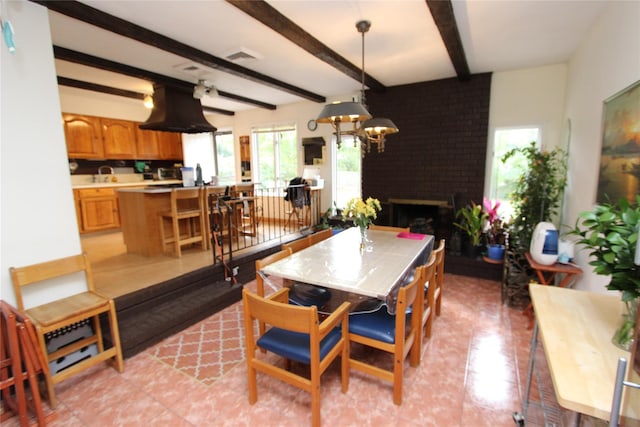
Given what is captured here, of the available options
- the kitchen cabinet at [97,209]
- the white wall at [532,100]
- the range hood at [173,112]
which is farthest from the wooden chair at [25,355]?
the white wall at [532,100]

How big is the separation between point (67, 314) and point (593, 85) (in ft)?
15.1

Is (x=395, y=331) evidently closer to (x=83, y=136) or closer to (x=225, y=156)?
(x=83, y=136)

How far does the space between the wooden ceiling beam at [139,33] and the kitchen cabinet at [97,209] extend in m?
3.63

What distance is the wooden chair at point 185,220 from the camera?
12.4 feet

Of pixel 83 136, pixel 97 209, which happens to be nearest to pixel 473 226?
pixel 97 209

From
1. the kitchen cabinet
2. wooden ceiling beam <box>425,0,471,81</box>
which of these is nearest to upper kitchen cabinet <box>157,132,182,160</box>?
the kitchen cabinet

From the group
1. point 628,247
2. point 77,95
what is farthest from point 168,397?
point 77,95

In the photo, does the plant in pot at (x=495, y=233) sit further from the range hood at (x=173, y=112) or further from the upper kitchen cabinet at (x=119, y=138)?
the upper kitchen cabinet at (x=119, y=138)


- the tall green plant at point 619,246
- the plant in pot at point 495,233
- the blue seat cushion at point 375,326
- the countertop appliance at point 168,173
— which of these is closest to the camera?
the tall green plant at point 619,246

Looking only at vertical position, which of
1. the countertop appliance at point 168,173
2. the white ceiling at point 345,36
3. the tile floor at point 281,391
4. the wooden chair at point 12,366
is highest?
the white ceiling at point 345,36

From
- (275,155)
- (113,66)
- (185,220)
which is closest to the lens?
(113,66)

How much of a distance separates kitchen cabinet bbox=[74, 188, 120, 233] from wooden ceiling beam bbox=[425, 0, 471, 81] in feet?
19.4

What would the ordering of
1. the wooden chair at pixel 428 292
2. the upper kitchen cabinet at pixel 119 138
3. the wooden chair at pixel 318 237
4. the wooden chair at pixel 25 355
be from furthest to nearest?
the upper kitchen cabinet at pixel 119 138 < the wooden chair at pixel 318 237 < the wooden chair at pixel 428 292 < the wooden chair at pixel 25 355

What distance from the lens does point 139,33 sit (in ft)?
8.95
